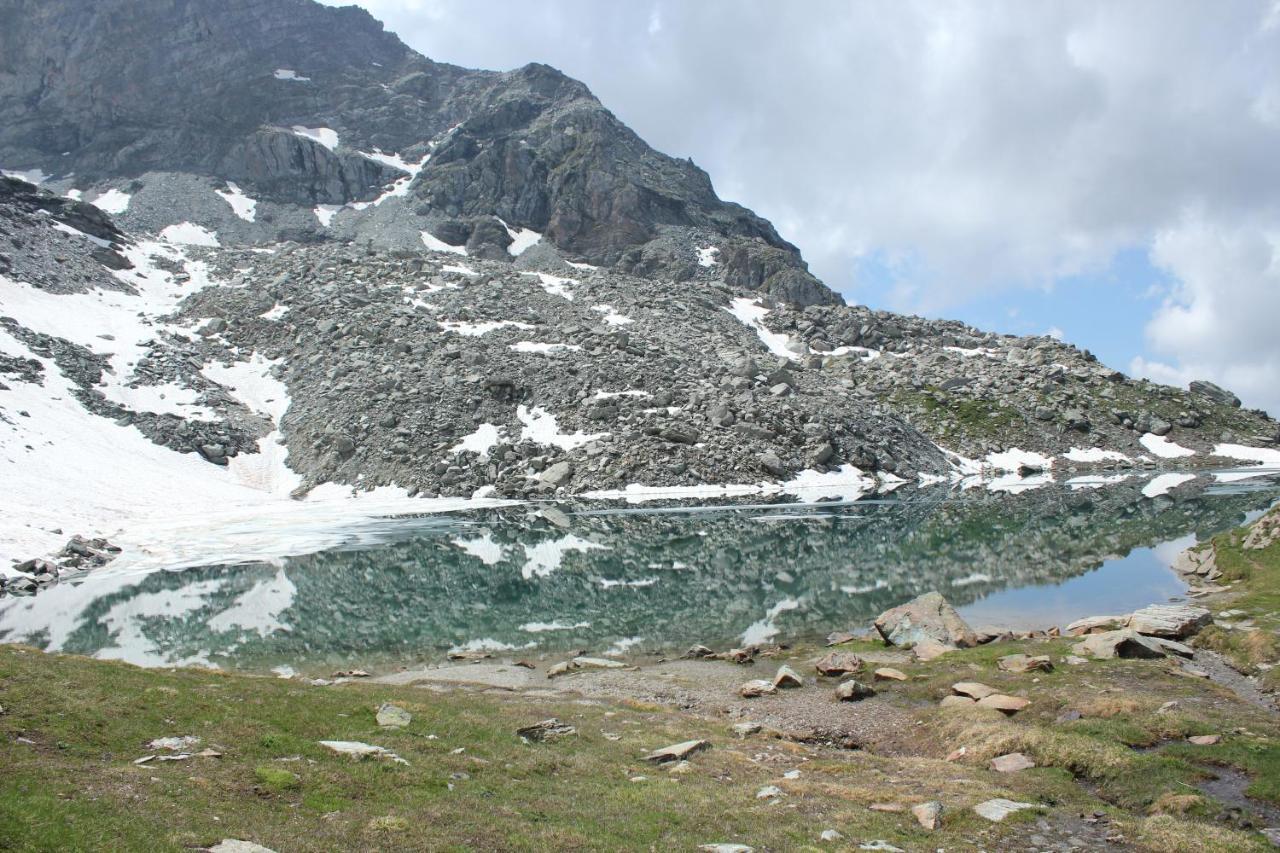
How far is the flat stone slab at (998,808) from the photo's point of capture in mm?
15781

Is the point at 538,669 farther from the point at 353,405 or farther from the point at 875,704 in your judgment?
the point at 353,405

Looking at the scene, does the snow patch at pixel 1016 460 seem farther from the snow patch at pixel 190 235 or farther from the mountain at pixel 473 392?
the snow patch at pixel 190 235

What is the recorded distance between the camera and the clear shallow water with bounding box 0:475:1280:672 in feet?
132

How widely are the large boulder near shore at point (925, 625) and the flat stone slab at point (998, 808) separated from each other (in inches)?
692

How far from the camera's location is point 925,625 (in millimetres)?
35000

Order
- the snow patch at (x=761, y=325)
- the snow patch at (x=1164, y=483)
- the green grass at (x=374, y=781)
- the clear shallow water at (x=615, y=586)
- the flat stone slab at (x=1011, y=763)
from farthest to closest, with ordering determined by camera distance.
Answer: the snow patch at (x=761, y=325) < the snow patch at (x=1164, y=483) < the clear shallow water at (x=615, y=586) < the flat stone slab at (x=1011, y=763) < the green grass at (x=374, y=781)

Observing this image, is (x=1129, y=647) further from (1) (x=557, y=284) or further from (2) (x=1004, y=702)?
(1) (x=557, y=284)

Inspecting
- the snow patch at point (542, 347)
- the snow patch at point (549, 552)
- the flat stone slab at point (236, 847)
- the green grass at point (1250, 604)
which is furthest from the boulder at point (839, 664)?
the snow patch at point (542, 347)

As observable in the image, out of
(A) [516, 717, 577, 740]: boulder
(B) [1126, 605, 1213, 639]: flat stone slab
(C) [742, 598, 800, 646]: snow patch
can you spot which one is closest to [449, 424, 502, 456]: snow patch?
(C) [742, 598, 800, 646]: snow patch

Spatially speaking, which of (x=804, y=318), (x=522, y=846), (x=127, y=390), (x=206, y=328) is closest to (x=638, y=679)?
(x=522, y=846)

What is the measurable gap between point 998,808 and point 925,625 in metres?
19.6

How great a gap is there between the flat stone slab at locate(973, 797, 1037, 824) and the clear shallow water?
22.5 m

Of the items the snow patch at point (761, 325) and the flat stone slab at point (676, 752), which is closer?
the flat stone slab at point (676, 752)

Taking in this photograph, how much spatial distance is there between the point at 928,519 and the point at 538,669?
172 ft
